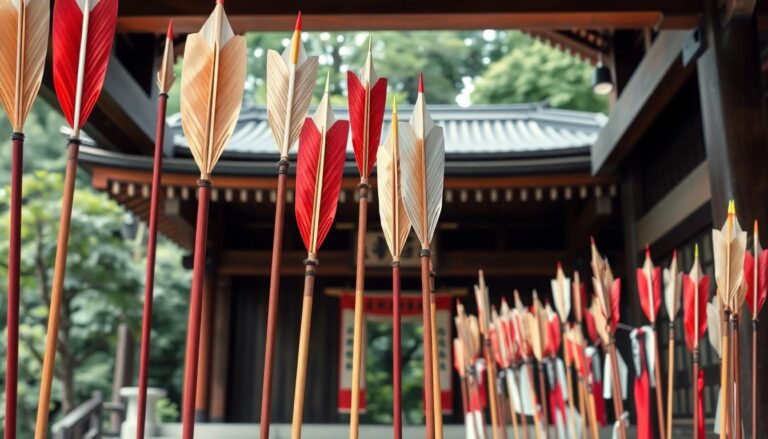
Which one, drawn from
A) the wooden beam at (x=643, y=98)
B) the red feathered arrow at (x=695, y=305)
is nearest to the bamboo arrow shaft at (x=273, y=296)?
the red feathered arrow at (x=695, y=305)

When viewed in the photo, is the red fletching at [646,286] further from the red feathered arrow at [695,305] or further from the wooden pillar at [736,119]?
the wooden pillar at [736,119]

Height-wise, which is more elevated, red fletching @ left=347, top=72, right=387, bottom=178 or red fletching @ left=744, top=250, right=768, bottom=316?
red fletching @ left=347, top=72, right=387, bottom=178

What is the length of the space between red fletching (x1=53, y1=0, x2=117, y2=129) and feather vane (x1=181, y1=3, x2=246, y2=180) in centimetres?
17

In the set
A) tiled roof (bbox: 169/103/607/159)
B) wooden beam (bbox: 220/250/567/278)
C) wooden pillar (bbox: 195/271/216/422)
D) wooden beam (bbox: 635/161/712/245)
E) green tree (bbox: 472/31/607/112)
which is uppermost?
green tree (bbox: 472/31/607/112)

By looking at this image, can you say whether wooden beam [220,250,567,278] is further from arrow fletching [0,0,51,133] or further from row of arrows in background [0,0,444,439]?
arrow fletching [0,0,51,133]

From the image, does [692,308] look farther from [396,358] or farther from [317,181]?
[317,181]

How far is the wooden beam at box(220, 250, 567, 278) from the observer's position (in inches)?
284

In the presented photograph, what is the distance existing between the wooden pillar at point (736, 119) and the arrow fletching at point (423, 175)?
258cm

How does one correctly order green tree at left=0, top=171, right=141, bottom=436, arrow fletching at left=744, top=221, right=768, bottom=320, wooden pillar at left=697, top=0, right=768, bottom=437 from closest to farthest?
arrow fletching at left=744, top=221, right=768, bottom=320, wooden pillar at left=697, top=0, right=768, bottom=437, green tree at left=0, top=171, right=141, bottom=436

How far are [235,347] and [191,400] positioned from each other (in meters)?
6.48

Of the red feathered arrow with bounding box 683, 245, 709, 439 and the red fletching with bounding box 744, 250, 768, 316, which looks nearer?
the red fletching with bounding box 744, 250, 768, 316

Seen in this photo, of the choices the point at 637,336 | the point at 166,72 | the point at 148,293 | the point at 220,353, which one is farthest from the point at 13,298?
the point at 220,353

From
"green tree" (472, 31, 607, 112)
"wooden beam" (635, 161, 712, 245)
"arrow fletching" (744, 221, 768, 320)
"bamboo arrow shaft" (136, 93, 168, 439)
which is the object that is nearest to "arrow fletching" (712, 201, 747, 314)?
"arrow fletching" (744, 221, 768, 320)

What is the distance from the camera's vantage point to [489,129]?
891 cm
